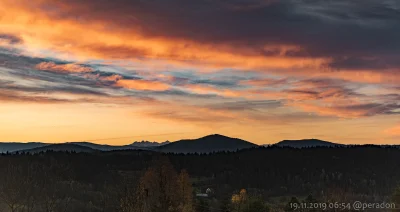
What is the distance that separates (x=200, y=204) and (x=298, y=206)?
90.1ft

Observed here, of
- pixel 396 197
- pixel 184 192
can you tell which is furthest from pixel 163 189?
pixel 396 197

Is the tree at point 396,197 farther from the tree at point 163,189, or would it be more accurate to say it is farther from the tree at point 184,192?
the tree at point 184,192

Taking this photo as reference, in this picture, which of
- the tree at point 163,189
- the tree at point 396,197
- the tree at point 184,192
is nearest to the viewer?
the tree at point 163,189

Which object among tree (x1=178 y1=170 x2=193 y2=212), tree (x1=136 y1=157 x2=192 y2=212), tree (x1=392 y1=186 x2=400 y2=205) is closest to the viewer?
tree (x1=136 y1=157 x2=192 y2=212)

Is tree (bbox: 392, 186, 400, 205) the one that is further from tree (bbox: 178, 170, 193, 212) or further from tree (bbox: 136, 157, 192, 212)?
tree (bbox: 178, 170, 193, 212)

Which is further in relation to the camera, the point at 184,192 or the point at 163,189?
the point at 184,192

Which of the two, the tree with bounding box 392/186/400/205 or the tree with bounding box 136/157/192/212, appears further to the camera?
the tree with bounding box 392/186/400/205

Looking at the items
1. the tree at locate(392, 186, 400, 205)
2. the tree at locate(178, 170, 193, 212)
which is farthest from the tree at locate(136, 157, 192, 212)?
the tree at locate(392, 186, 400, 205)

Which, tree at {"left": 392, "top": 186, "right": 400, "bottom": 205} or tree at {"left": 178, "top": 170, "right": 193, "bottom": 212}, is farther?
tree at {"left": 178, "top": 170, "right": 193, "bottom": 212}

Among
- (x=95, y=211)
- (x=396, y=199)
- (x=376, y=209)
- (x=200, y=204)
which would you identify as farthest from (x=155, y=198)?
(x=376, y=209)

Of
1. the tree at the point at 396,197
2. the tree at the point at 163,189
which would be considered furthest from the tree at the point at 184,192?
the tree at the point at 396,197

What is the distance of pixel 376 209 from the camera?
516 feet

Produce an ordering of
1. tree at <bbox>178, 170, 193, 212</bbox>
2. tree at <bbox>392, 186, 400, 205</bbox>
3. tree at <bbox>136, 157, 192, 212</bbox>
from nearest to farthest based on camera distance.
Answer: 1. tree at <bbox>136, 157, 192, 212</bbox>
2. tree at <bbox>392, 186, 400, 205</bbox>
3. tree at <bbox>178, 170, 193, 212</bbox>

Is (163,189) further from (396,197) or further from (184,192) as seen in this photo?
(396,197)
